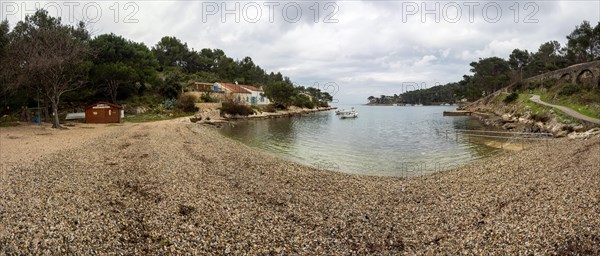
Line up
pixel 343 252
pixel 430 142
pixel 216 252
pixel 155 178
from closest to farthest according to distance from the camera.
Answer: pixel 216 252 → pixel 343 252 → pixel 155 178 → pixel 430 142

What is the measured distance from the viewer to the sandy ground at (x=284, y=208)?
25.6ft

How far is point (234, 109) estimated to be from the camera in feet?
224

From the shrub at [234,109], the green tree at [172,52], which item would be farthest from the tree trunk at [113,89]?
the green tree at [172,52]

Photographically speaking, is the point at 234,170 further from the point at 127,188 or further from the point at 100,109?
the point at 100,109

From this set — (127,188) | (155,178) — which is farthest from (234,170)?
(127,188)

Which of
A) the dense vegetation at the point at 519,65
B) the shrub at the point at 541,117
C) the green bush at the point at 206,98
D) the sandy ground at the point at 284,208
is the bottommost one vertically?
the sandy ground at the point at 284,208

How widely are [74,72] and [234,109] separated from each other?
3460 centimetres

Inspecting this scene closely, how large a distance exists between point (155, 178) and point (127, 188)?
1.54 meters

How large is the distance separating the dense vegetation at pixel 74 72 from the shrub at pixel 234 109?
8.58 meters

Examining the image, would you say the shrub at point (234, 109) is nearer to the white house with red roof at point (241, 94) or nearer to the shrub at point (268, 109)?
the white house with red roof at point (241, 94)

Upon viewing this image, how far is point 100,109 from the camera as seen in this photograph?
41.3m

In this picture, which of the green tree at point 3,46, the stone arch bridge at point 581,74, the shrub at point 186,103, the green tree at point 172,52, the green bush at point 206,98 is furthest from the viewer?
the green tree at point 172,52

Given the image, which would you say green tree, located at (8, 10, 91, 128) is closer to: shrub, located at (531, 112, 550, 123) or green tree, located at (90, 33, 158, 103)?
green tree, located at (90, 33, 158, 103)

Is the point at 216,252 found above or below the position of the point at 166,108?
below
